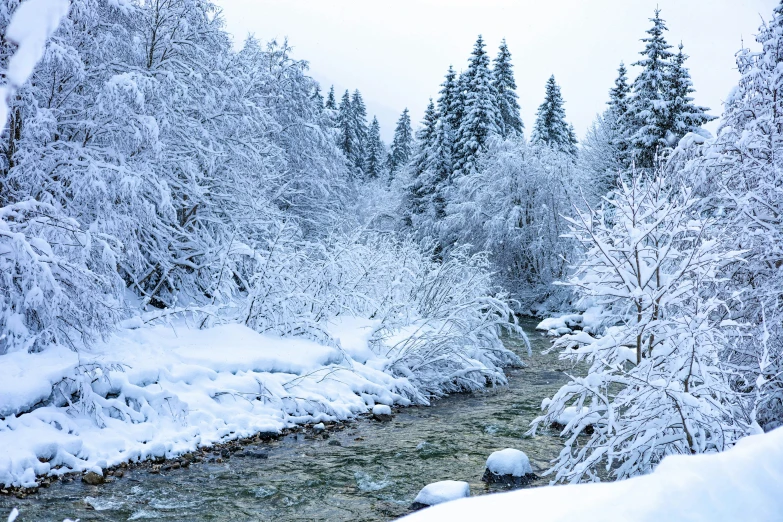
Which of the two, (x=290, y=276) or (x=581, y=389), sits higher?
(x=290, y=276)

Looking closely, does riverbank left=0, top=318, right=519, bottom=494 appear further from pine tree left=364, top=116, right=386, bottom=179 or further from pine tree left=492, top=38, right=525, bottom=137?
pine tree left=364, top=116, right=386, bottom=179

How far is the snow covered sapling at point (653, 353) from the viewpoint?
13.7ft

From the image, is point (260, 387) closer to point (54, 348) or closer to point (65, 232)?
point (54, 348)

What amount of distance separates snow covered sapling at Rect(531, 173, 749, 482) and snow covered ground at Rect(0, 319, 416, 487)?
4257mm

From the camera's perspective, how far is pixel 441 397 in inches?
413

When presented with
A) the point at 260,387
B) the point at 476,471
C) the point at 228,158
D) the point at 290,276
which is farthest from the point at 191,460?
the point at 228,158

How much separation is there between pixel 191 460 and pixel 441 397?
516 centimetres

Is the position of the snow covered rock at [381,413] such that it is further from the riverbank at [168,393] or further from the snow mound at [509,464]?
the snow mound at [509,464]

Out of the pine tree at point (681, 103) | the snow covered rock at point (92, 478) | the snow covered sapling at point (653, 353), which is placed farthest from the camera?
the pine tree at point (681, 103)

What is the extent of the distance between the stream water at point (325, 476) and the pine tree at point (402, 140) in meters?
49.3

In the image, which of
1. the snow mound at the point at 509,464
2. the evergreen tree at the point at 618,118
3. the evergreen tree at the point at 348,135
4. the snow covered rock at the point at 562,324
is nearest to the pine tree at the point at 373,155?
the evergreen tree at the point at 348,135

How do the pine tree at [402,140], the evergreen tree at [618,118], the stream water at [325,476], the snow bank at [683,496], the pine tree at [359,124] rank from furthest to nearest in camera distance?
the pine tree at [402,140], the pine tree at [359,124], the evergreen tree at [618,118], the stream water at [325,476], the snow bank at [683,496]

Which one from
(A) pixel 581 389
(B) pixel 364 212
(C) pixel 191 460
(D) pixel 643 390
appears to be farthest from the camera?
(B) pixel 364 212

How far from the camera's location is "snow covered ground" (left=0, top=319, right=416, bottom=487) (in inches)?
229
